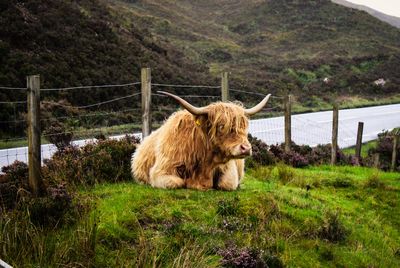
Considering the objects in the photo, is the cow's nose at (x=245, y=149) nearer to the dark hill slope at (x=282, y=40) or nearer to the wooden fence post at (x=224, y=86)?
the wooden fence post at (x=224, y=86)

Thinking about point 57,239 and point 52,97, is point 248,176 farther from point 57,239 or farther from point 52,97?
point 52,97

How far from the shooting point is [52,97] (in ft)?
63.7

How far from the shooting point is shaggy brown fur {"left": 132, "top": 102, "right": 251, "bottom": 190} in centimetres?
658

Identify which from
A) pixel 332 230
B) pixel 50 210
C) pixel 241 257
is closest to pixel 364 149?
pixel 332 230

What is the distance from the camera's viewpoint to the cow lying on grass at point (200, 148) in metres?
6.57

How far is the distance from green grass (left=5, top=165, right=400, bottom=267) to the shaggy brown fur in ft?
0.80

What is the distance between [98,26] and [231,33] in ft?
159

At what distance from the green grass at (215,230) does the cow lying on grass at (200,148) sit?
236mm

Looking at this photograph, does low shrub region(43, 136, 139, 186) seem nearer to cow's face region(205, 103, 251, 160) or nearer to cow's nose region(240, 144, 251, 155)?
cow's face region(205, 103, 251, 160)

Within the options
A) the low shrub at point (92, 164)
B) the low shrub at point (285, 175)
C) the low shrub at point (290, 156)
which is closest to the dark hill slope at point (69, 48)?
the low shrub at point (290, 156)

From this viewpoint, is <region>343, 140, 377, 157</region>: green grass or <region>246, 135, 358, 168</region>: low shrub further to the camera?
<region>343, 140, 377, 157</region>: green grass

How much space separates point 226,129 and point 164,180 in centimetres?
104

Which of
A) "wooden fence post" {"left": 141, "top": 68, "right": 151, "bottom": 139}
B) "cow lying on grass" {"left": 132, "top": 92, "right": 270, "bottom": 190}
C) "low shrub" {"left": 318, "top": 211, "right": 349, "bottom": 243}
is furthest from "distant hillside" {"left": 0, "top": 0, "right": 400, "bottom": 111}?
"low shrub" {"left": 318, "top": 211, "right": 349, "bottom": 243}


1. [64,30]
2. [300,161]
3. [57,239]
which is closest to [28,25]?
[64,30]
